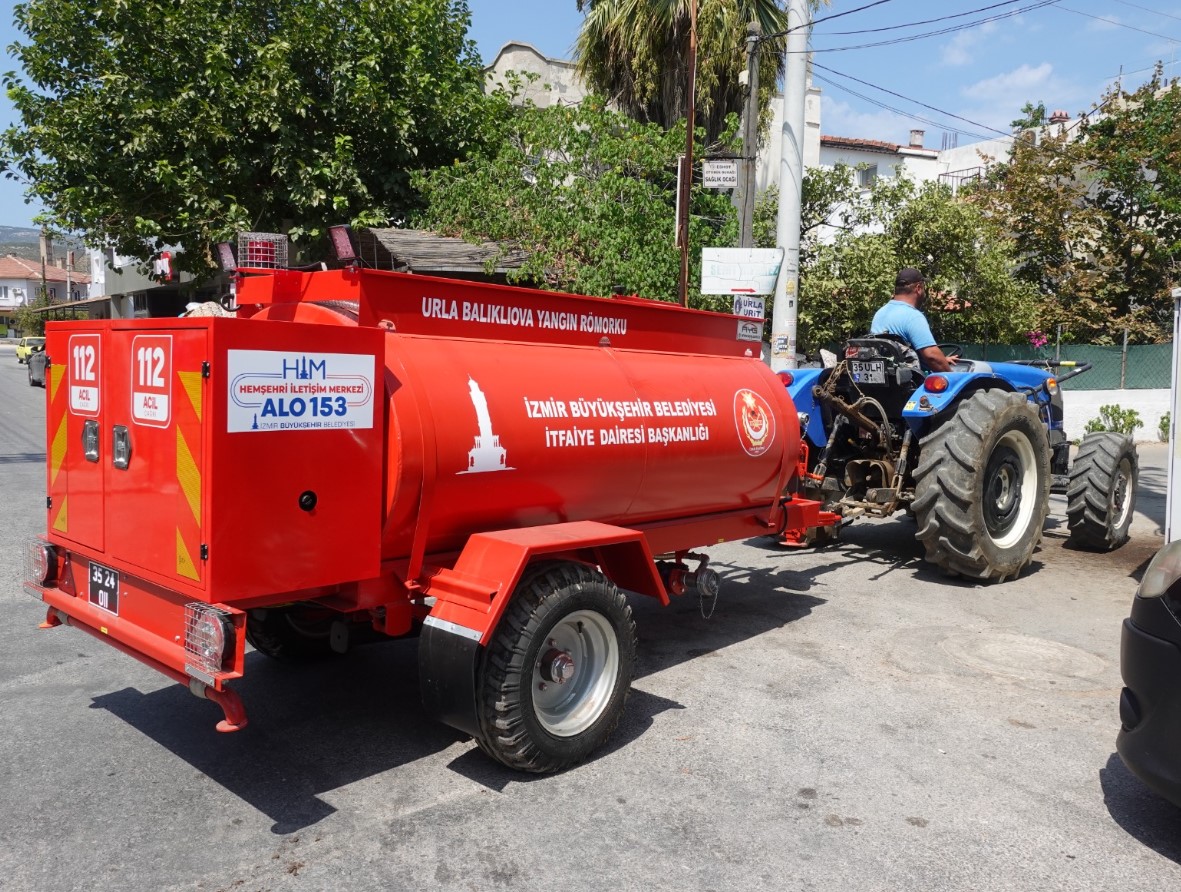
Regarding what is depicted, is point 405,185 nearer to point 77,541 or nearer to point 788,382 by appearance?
point 788,382

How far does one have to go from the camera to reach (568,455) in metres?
4.59

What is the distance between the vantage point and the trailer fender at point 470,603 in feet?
12.4

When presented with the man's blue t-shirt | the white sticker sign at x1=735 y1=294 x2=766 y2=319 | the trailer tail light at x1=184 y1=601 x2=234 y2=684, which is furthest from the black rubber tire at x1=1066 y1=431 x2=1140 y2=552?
the trailer tail light at x1=184 y1=601 x2=234 y2=684

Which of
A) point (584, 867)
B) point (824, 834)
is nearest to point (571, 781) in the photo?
point (584, 867)

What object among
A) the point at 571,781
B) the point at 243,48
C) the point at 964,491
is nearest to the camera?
the point at 571,781

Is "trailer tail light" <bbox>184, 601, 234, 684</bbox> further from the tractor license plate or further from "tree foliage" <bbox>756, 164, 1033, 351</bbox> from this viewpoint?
"tree foliage" <bbox>756, 164, 1033, 351</bbox>

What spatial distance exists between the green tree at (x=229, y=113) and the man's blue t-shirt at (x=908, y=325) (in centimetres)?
1072

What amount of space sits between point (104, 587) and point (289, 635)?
1.29 m

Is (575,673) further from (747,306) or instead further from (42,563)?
(747,306)

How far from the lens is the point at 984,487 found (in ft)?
24.0

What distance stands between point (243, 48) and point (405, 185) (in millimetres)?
3360

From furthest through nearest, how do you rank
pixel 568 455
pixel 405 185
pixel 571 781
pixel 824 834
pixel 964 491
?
pixel 405 185, pixel 964 491, pixel 568 455, pixel 571 781, pixel 824 834

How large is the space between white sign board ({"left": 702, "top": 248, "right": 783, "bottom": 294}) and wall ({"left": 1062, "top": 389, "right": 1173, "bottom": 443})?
11.6 meters

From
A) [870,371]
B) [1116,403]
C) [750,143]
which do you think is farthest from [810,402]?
[1116,403]
